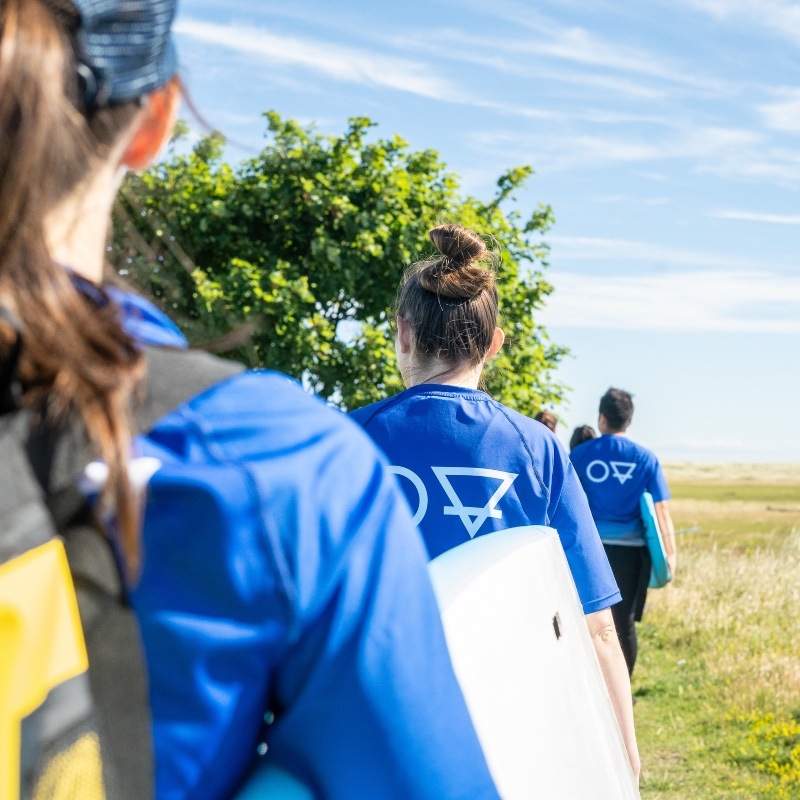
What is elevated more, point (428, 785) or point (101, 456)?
point (101, 456)

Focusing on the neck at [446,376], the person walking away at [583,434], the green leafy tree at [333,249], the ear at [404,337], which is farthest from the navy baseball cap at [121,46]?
the green leafy tree at [333,249]

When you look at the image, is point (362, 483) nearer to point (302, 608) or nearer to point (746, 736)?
point (302, 608)

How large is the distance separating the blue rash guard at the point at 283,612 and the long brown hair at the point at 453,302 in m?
2.05

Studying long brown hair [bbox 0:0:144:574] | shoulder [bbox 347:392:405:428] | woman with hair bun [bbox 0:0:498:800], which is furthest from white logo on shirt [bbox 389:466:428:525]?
long brown hair [bbox 0:0:144:574]

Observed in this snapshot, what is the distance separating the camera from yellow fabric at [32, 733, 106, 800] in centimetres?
85

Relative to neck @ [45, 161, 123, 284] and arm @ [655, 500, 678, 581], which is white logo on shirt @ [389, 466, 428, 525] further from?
arm @ [655, 500, 678, 581]

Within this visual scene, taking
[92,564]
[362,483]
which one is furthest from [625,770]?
[92,564]

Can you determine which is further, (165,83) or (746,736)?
(746,736)

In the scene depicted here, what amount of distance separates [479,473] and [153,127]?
184cm

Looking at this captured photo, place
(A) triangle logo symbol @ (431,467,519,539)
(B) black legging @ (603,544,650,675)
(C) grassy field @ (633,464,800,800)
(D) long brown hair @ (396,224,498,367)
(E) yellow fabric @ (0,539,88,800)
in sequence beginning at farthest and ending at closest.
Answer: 1. (B) black legging @ (603,544,650,675)
2. (C) grassy field @ (633,464,800,800)
3. (D) long brown hair @ (396,224,498,367)
4. (A) triangle logo symbol @ (431,467,519,539)
5. (E) yellow fabric @ (0,539,88,800)

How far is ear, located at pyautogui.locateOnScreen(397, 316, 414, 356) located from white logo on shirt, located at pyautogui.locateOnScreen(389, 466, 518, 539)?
418mm

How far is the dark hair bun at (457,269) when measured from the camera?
3109mm

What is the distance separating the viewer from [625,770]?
1.56 metres

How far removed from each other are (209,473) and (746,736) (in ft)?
21.2
